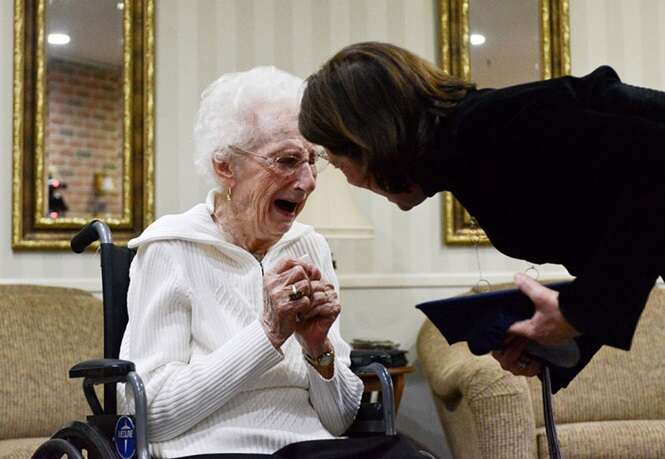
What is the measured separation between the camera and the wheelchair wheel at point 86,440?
1.85 meters

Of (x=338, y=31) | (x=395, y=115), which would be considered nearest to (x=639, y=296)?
(x=395, y=115)

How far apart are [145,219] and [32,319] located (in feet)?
2.68

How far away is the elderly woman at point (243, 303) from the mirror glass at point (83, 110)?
1.69 meters

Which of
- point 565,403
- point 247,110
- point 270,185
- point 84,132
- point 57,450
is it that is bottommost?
point 565,403

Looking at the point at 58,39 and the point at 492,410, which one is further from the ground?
the point at 58,39

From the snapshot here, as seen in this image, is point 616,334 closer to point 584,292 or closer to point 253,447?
point 584,292

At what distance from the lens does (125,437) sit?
1950 millimetres

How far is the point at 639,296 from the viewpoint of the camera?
1.36 m

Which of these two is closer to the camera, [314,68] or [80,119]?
[80,119]

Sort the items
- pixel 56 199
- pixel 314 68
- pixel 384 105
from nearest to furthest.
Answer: pixel 384 105 → pixel 56 199 → pixel 314 68

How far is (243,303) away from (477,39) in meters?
2.75

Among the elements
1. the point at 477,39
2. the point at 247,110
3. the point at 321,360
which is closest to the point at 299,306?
the point at 321,360

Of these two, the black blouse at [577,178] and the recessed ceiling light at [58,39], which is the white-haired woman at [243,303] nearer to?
the black blouse at [577,178]

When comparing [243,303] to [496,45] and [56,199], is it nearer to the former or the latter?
[56,199]
